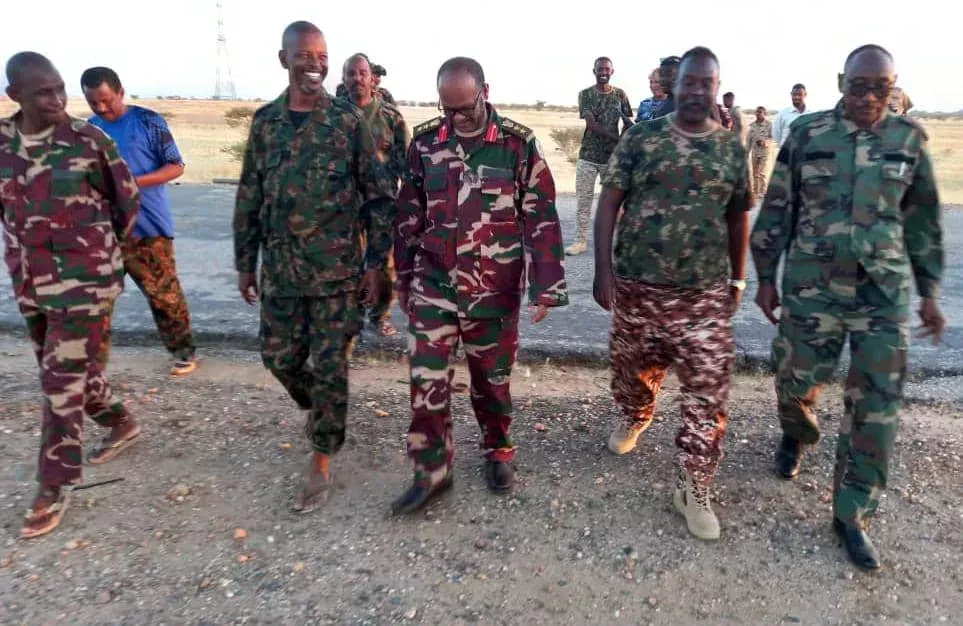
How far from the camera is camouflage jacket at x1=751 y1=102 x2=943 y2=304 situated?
2.77 metres

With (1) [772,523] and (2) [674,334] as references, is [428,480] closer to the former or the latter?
(2) [674,334]

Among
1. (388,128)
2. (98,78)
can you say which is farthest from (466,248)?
(98,78)

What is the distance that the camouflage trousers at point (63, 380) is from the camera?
309cm

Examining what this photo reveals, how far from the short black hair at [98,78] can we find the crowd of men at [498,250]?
1.24 m

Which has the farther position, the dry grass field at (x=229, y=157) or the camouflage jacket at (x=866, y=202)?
the dry grass field at (x=229, y=157)

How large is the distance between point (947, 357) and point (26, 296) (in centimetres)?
549

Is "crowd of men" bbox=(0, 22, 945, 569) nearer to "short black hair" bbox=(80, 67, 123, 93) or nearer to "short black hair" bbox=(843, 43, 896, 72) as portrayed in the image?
"short black hair" bbox=(843, 43, 896, 72)

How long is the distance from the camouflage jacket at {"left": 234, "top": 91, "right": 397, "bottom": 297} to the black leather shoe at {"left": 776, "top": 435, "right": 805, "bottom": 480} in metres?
2.05

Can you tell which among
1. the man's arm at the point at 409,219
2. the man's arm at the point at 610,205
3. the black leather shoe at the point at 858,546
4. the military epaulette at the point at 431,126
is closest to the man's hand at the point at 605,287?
the man's arm at the point at 610,205

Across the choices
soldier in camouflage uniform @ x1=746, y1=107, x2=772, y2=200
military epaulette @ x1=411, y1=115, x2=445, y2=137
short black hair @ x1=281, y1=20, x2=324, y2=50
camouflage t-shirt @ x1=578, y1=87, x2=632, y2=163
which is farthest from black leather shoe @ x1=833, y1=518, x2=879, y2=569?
soldier in camouflage uniform @ x1=746, y1=107, x2=772, y2=200

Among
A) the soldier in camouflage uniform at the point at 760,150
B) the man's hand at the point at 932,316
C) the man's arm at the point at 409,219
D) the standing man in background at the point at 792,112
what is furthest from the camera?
the soldier in camouflage uniform at the point at 760,150

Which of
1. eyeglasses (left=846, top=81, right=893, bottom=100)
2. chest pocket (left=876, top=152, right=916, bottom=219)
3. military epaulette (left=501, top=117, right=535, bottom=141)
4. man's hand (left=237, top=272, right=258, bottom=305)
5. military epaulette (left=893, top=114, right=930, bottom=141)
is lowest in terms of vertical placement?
man's hand (left=237, top=272, right=258, bottom=305)

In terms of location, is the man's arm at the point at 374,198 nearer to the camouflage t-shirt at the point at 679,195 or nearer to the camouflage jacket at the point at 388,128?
the camouflage t-shirt at the point at 679,195

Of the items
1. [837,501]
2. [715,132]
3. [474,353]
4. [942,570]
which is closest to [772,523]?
[837,501]
